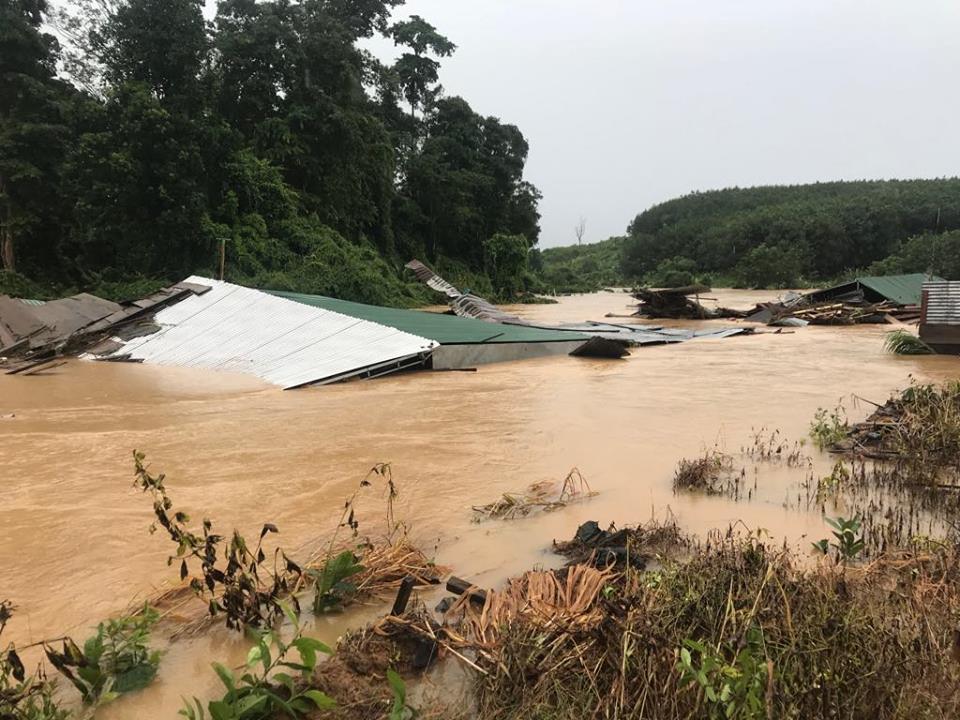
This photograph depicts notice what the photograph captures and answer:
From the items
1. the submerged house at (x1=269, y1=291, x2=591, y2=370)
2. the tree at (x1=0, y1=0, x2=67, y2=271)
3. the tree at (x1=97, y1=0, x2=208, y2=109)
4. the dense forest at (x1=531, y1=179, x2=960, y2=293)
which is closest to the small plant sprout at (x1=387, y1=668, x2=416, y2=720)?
the submerged house at (x1=269, y1=291, x2=591, y2=370)

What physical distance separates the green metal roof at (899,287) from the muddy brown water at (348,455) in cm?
1313

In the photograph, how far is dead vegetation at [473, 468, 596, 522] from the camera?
4.65 metres

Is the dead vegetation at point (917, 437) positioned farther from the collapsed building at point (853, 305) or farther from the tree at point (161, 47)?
the tree at point (161, 47)

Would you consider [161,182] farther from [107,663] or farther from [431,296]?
[107,663]

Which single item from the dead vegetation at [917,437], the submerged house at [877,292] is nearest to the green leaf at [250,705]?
the dead vegetation at [917,437]

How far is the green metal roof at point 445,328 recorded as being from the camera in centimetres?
1280

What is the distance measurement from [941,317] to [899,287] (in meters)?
13.4

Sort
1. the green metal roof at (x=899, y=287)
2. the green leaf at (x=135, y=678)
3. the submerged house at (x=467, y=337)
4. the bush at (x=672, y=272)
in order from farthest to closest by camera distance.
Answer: the bush at (x=672, y=272), the green metal roof at (x=899, y=287), the submerged house at (x=467, y=337), the green leaf at (x=135, y=678)

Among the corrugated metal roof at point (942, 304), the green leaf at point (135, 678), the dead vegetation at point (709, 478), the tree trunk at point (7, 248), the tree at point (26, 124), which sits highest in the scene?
the tree at point (26, 124)

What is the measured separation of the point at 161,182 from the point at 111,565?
19.9 m

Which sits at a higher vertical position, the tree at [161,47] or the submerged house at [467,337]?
the tree at [161,47]

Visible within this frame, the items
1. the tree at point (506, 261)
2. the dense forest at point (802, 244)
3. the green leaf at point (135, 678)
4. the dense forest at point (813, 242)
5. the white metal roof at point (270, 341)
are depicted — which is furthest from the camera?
the dense forest at point (802, 244)

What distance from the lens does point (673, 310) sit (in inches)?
973

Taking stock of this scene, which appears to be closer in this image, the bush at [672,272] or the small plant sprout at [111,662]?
the small plant sprout at [111,662]
